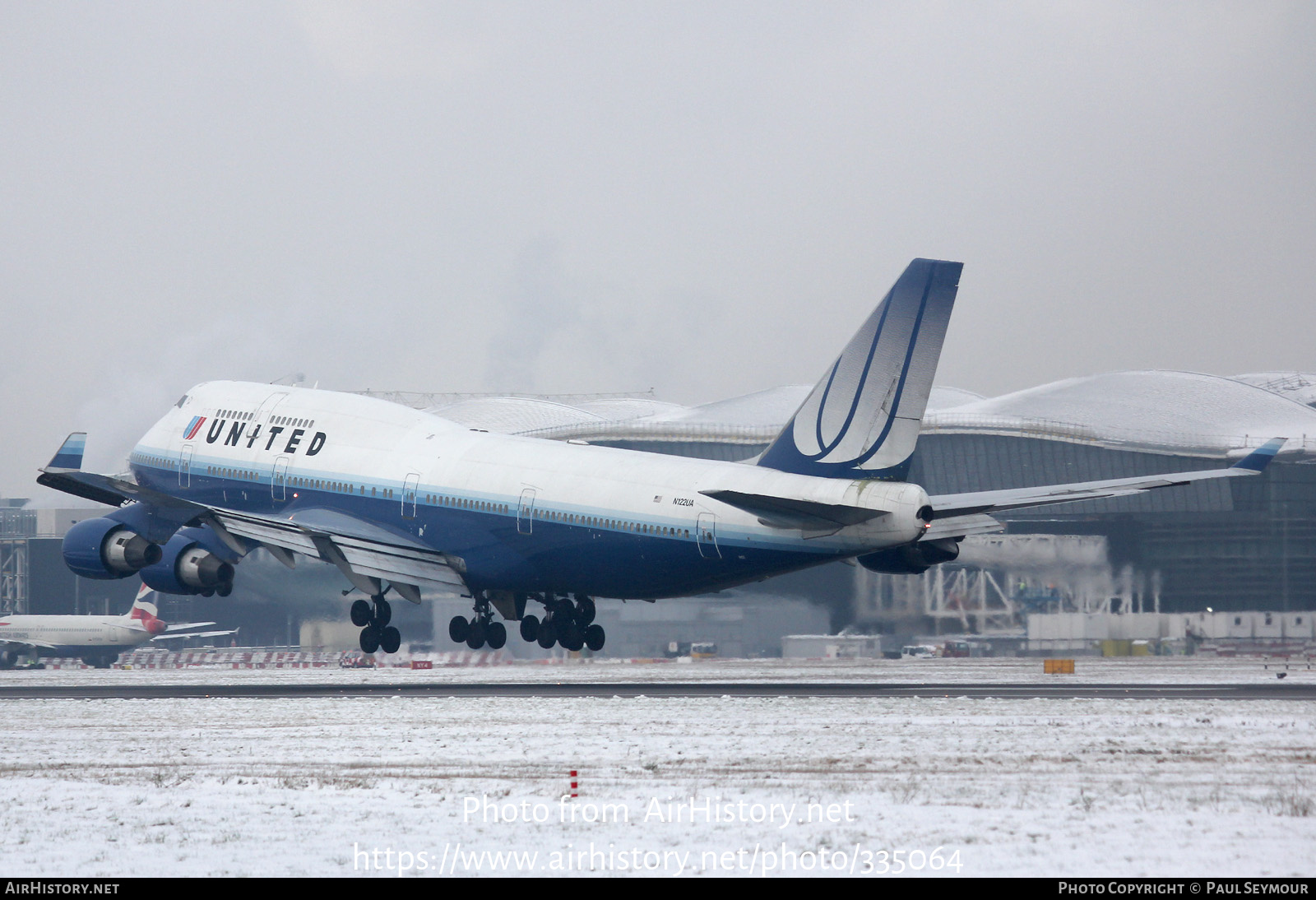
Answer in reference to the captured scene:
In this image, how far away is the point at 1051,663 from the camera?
187 ft

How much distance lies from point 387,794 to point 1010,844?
9.22 metres

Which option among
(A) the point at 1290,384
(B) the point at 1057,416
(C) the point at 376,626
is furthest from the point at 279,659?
(A) the point at 1290,384

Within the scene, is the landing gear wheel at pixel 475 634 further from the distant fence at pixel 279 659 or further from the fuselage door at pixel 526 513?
the distant fence at pixel 279 659

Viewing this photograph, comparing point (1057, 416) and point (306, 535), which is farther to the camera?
point (1057, 416)

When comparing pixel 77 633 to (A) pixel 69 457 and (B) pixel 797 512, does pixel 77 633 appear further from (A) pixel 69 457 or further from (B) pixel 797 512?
(B) pixel 797 512

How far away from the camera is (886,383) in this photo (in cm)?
3650

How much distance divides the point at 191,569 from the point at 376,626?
5965 mm

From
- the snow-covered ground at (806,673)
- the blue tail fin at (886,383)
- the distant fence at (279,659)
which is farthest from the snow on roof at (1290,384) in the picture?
the blue tail fin at (886,383)

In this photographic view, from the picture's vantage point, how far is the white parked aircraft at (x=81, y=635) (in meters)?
97.2

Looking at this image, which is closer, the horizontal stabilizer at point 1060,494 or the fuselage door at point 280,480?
the horizontal stabilizer at point 1060,494

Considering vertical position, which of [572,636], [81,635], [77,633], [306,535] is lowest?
[81,635]

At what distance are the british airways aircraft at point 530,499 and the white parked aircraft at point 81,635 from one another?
4822cm

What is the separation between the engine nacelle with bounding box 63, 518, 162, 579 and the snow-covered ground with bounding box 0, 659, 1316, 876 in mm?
10867

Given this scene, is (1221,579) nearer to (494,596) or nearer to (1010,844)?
(494,596)
